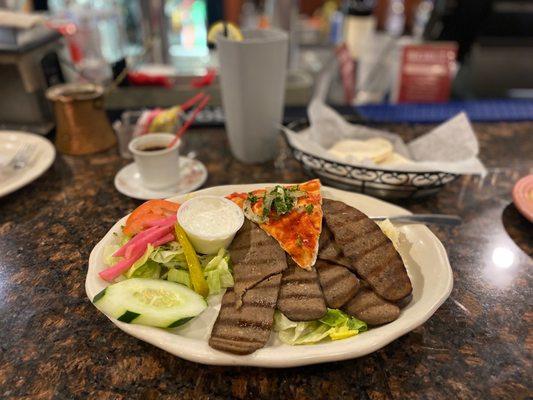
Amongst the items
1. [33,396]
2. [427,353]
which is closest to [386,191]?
[427,353]

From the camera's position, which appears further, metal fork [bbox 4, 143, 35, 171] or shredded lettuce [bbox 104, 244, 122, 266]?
metal fork [bbox 4, 143, 35, 171]

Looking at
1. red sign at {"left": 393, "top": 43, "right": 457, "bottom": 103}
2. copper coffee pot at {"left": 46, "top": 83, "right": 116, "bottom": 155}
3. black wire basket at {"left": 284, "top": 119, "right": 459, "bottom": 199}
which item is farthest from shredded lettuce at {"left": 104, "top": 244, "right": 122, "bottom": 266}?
red sign at {"left": 393, "top": 43, "right": 457, "bottom": 103}

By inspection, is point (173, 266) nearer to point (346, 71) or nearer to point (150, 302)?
point (150, 302)

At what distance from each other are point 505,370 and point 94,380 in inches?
41.9

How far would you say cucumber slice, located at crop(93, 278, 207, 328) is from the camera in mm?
1053

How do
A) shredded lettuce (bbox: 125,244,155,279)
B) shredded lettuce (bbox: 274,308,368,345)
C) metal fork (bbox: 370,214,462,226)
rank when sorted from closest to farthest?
shredded lettuce (bbox: 274,308,368,345)
shredded lettuce (bbox: 125,244,155,279)
metal fork (bbox: 370,214,462,226)

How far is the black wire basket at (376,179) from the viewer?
163 centimetres

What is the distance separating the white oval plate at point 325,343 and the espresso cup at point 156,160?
1.41 feet

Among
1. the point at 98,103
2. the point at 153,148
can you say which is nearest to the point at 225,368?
the point at 153,148

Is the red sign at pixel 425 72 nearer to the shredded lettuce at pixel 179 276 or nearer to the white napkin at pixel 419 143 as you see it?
the white napkin at pixel 419 143

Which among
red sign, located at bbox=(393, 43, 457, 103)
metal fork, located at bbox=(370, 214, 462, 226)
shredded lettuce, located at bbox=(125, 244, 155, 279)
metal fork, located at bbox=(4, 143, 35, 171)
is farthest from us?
red sign, located at bbox=(393, 43, 457, 103)

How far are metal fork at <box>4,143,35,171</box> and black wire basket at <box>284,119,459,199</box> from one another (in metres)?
1.24

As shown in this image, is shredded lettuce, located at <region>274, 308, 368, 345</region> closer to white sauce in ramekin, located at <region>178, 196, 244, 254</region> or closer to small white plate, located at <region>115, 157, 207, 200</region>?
white sauce in ramekin, located at <region>178, 196, 244, 254</region>

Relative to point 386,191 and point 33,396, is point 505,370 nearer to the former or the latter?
point 386,191
